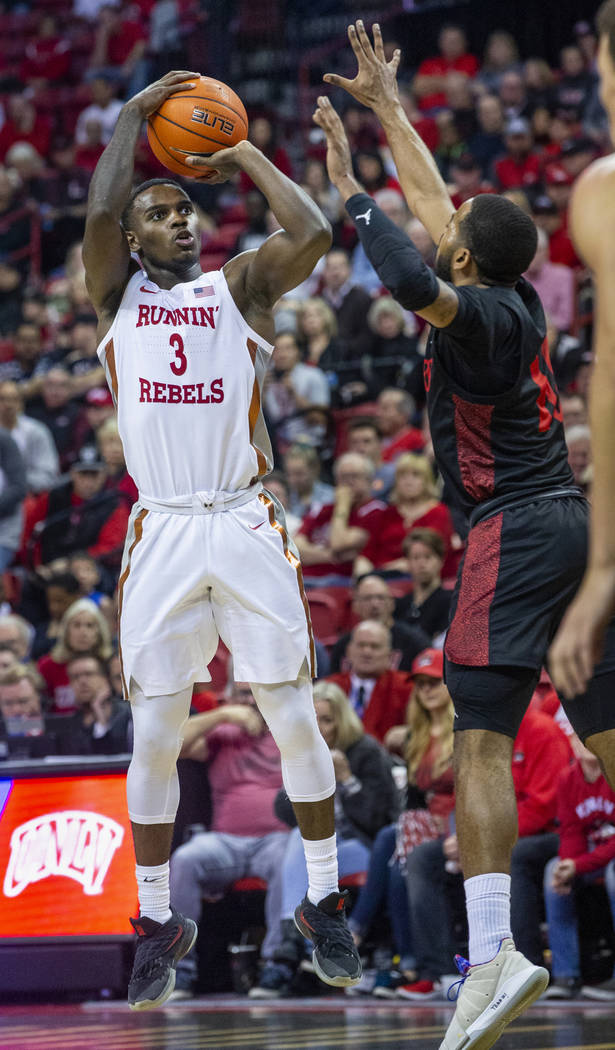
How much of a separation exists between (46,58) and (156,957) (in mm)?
16838

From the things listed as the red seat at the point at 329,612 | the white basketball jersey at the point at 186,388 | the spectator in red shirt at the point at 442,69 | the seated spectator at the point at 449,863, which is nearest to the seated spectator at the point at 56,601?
the red seat at the point at 329,612

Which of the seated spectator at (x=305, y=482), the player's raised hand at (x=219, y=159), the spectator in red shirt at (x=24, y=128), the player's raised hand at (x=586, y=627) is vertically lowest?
the player's raised hand at (x=586, y=627)

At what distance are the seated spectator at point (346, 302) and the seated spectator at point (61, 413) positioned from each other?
2.51m

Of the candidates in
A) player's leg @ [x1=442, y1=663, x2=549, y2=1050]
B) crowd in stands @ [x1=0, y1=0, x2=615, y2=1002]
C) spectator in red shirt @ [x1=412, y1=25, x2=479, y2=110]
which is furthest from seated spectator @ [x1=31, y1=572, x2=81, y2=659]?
spectator in red shirt @ [x1=412, y1=25, x2=479, y2=110]

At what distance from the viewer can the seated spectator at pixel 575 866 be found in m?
6.93

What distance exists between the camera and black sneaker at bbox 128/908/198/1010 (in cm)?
496

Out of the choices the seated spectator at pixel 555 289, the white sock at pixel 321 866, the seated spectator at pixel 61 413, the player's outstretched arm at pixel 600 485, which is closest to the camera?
the player's outstretched arm at pixel 600 485

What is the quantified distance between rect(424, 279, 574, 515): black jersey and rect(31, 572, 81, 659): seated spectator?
6.35 m

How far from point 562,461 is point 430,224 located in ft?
3.68

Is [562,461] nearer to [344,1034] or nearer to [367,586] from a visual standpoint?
[344,1034]

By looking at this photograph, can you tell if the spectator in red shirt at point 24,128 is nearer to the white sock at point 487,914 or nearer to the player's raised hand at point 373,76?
the player's raised hand at point 373,76

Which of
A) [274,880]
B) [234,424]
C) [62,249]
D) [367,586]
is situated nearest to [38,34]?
[62,249]

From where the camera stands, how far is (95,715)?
8.55 meters

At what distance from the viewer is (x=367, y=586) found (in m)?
8.95
